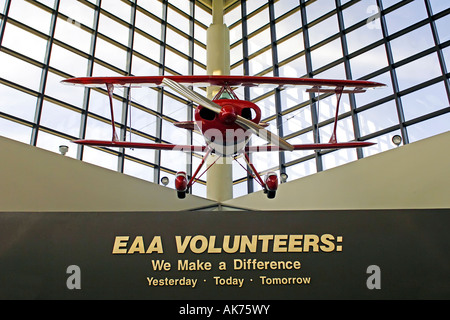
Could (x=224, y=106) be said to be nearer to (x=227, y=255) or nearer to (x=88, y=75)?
(x=227, y=255)

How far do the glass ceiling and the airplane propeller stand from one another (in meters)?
4.68

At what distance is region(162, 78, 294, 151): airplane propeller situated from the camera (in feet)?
23.8

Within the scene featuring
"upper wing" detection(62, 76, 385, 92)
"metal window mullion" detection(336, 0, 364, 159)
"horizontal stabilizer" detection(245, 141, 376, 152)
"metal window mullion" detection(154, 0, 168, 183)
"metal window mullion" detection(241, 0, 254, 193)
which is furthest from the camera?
"metal window mullion" detection(241, 0, 254, 193)

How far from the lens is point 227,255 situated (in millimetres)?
5906

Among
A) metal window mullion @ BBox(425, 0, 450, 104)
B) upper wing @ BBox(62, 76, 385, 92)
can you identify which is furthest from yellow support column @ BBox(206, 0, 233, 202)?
metal window mullion @ BBox(425, 0, 450, 104)

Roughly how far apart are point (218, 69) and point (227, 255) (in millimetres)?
9471

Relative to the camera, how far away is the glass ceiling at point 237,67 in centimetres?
1152

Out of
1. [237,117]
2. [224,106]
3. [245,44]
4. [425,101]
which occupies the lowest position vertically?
[237,117]

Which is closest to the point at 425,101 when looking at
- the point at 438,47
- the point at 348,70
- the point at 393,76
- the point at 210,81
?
the point at 393,76

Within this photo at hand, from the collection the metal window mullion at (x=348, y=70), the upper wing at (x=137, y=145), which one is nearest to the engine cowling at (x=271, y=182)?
the upper wing at (x=137, y=145)

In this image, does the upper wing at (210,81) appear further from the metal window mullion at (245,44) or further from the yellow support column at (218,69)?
the metal window mullion at (245,44)

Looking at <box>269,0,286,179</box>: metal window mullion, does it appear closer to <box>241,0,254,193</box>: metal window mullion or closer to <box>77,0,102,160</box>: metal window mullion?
<box>241,0,254,193</box>: metal window mullion

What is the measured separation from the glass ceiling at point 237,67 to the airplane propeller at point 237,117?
4676 mm

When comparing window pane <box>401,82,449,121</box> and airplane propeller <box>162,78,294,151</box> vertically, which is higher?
window pane <box>401,82,449,121</box>
